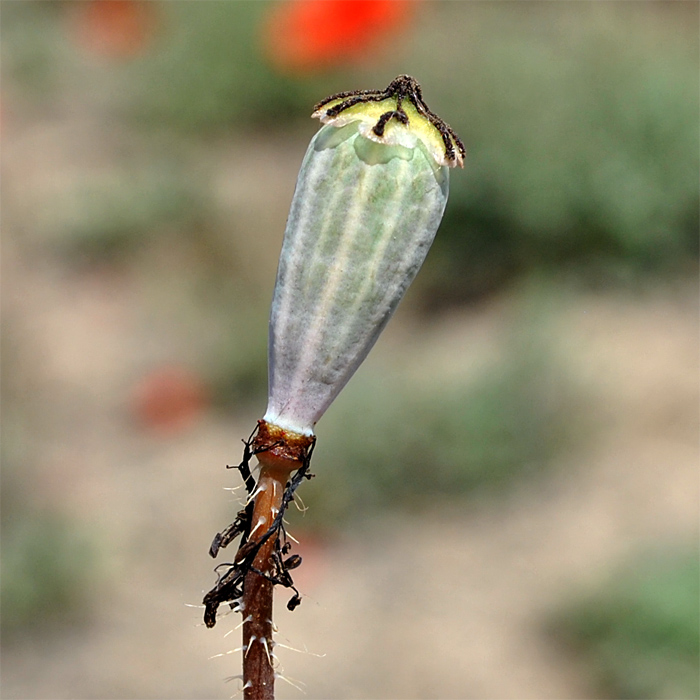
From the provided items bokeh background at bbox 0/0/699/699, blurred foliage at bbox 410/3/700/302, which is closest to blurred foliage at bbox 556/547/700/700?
bokeh background at bbox 0/0/699/699

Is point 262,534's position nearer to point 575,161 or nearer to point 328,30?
point 575,161

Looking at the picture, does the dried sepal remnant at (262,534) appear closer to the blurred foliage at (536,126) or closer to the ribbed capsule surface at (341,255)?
the ribbed capsule surface at (341,255)

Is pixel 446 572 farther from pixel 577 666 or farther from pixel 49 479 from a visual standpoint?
pixel 49 479

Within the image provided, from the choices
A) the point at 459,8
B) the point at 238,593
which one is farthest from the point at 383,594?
the point at 459,8

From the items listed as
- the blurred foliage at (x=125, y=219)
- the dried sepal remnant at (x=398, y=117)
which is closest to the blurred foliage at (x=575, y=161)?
the blurred foliage at (x=125, y=219)

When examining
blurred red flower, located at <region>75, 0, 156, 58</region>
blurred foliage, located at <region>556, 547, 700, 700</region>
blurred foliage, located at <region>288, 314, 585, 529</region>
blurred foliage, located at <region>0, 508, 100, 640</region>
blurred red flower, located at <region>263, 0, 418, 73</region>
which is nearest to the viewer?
blurred foliage, located at <region>556, 547, 700, 700</region>

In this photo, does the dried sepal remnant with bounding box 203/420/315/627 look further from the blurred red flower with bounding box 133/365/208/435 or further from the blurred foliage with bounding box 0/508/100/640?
the blurred red flower with bounding box 133/365/208/435

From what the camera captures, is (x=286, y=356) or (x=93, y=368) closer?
(x=286, y=356)

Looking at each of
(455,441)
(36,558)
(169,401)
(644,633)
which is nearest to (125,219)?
(169,401)
